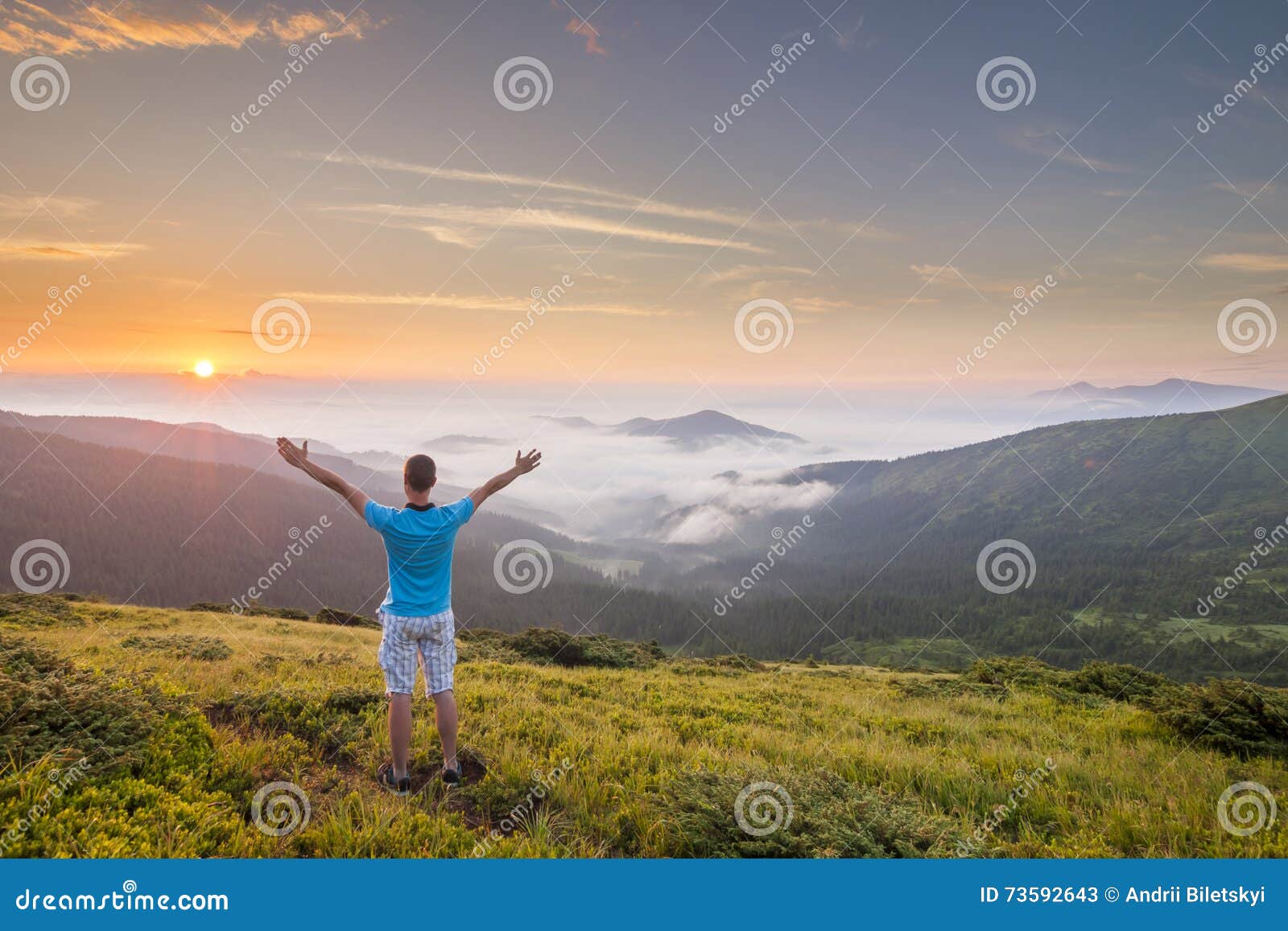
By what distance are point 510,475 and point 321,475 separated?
2.23 meters

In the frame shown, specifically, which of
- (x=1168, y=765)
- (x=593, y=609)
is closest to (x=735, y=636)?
(x=593, y=609)

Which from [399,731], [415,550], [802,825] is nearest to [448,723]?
[399,731]

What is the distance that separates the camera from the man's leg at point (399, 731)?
6461 mm

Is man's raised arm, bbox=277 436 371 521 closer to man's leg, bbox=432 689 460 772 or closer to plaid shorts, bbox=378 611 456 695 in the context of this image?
plaid shorts, bbox=378 611 456 695

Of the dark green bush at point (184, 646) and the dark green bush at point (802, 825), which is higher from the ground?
the dark green bush at point (184, 646)

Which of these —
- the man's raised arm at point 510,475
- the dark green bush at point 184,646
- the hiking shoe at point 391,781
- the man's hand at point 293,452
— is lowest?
the hiking shoe at point 391,781

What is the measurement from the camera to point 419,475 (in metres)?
6.55

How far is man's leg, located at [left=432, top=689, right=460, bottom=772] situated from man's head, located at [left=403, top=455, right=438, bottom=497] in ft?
7.54

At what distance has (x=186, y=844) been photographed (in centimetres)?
504

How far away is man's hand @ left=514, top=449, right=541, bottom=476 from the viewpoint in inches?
273

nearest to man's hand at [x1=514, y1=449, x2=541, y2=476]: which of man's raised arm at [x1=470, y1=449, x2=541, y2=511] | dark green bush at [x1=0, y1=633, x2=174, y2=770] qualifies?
man's raised arm at [x1=470, y1=449, x2=541, y2=511]

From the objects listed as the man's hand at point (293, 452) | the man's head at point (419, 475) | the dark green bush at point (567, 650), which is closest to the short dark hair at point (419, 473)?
the man's head at point (419, 475)

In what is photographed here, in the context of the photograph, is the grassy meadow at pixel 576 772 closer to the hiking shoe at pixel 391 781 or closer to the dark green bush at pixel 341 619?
the hiking shoe at pixel 391 781

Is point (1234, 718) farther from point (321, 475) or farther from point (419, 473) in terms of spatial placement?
point (321, 475)
